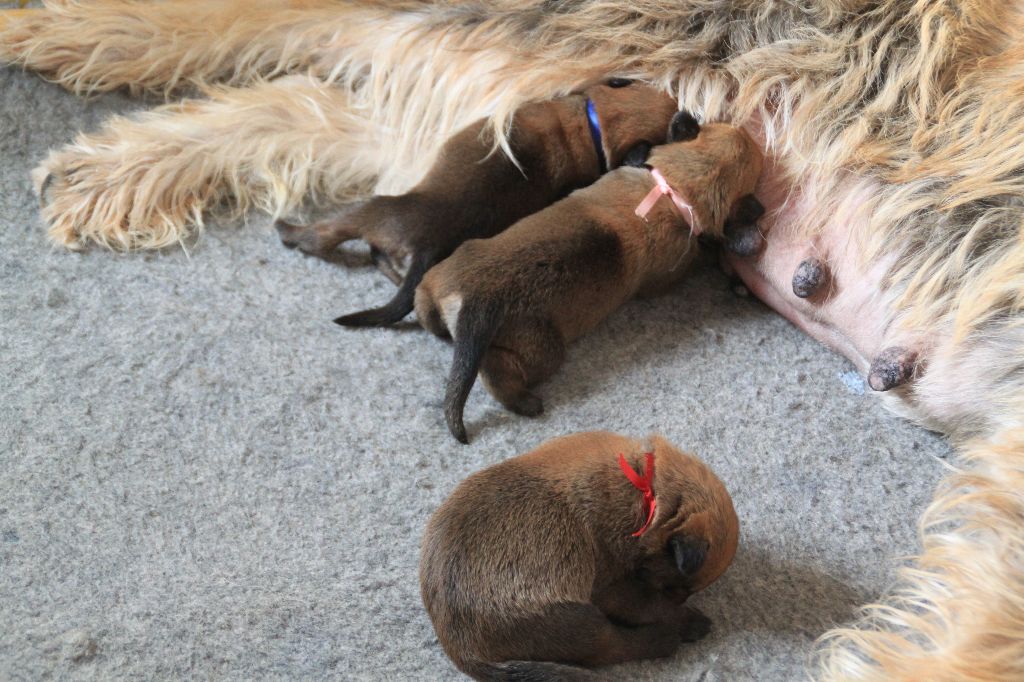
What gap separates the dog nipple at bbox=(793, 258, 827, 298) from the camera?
1.47 m

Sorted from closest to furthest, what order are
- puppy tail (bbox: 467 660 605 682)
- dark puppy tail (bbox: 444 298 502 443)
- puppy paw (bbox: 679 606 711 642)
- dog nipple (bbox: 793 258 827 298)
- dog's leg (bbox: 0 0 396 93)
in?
puppy tail (bbox: 467 660 605 682) < puppy paw (bbox: 679 606 711 642) < dark puppy tail (bbox: 444 298 502 443) < dog nipple (bbox: 793 258 827 298) < dog's leg (bbox: 0 0 396 93)

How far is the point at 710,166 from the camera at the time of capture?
148 centimetres

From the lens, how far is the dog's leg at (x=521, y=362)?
1407 millimetres

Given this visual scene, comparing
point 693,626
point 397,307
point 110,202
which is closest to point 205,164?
point 110,202

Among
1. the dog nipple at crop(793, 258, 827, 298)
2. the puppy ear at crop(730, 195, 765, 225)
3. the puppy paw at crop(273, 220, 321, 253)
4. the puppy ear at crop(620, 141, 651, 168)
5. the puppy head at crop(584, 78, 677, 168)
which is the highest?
the puppy head at crop(584, 78, 677, 168)

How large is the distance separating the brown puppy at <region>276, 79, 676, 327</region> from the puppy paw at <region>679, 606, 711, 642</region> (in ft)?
1.99

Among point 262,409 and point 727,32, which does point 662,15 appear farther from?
point 262,409

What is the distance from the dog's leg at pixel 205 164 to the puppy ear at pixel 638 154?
45 centimetres

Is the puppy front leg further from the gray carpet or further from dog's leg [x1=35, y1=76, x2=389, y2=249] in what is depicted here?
dog's leg [x1=35, y1=76, x2=389, y2=249]

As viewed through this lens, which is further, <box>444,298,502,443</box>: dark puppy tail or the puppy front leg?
<box>444,298,502,443</box>: dark puppy tail

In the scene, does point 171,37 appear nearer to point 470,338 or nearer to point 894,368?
point 470,338

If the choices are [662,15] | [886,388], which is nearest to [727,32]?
[662,15]

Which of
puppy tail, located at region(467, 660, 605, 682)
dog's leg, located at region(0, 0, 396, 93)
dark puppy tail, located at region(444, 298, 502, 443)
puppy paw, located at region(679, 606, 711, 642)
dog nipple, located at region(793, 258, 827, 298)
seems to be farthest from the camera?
dog's leg, located at region(0, 0, 396, 93)

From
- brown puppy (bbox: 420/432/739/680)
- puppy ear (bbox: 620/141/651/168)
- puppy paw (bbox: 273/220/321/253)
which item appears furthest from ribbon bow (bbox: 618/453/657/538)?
puppy paw (bbox: 273/220/321/253)
